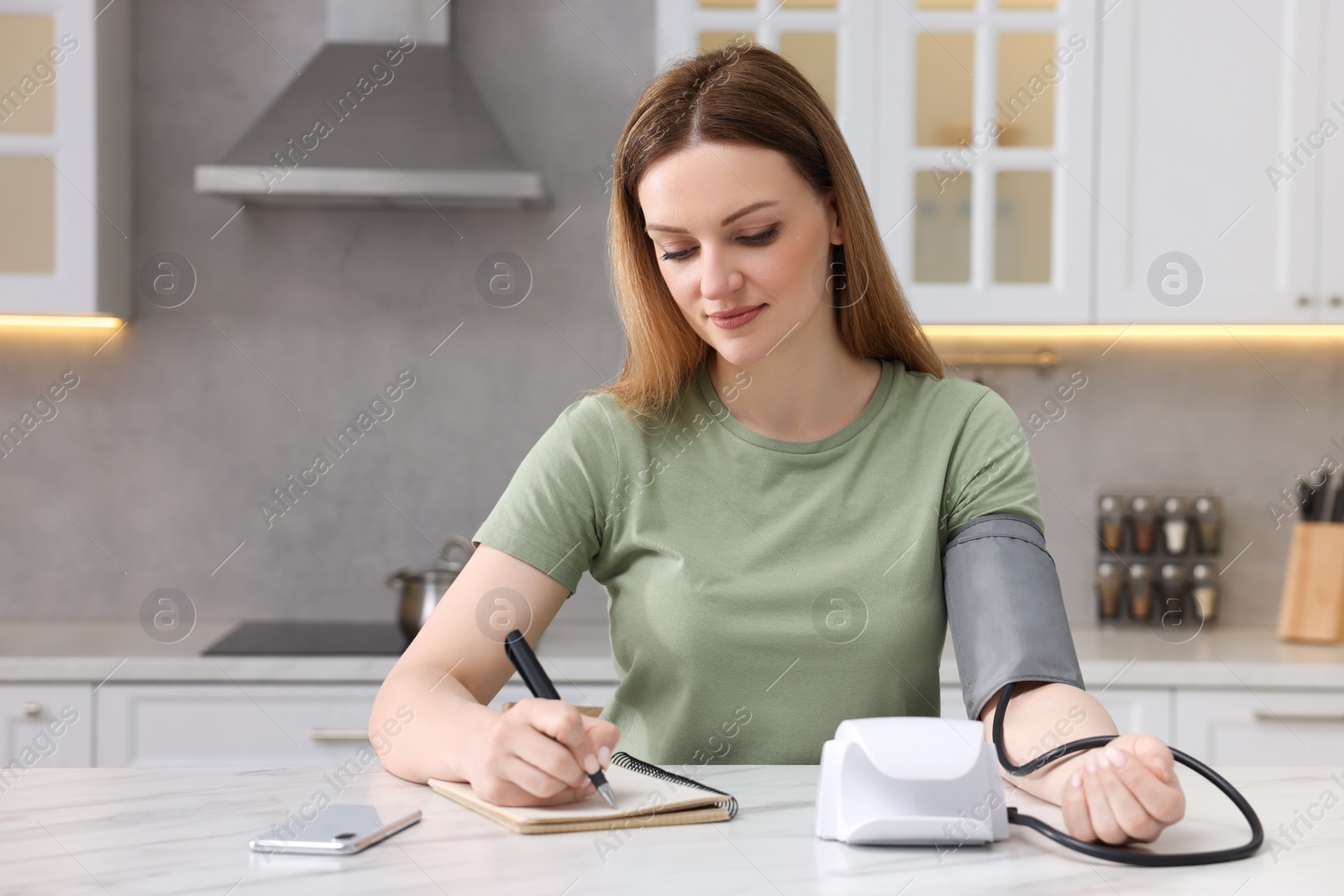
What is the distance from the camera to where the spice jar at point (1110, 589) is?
8.30 ft

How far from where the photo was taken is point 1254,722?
82.7 inches

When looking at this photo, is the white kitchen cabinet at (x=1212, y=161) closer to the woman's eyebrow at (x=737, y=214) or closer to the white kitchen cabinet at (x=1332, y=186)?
the white kitchen cabinet at (x=1332, y=186)

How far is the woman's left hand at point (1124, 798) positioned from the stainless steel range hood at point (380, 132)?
175 centimetres

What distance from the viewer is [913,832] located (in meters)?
0.76

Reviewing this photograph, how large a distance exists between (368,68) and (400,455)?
819mm

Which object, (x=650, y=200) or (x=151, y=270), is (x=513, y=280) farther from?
(x=650, y=200)

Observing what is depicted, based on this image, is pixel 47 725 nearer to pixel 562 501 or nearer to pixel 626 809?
pixel 562 501

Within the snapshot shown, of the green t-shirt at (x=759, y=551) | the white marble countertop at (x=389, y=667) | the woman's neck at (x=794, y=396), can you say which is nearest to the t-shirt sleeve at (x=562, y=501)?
the green t-shirt at (x=759, y=551)

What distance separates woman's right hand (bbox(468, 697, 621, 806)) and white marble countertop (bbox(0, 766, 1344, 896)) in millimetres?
29

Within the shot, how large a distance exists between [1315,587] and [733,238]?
72.7 inches

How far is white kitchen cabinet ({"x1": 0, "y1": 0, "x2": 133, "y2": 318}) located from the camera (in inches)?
89.1

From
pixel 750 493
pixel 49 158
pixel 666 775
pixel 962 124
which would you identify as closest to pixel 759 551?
pixel 750 493

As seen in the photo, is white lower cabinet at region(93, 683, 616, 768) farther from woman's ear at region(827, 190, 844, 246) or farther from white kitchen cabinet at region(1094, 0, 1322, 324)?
white kitchen cabinet at region(1094, 0, 1322, 324)

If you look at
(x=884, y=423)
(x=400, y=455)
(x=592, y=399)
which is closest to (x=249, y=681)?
(x=400, y=455)
